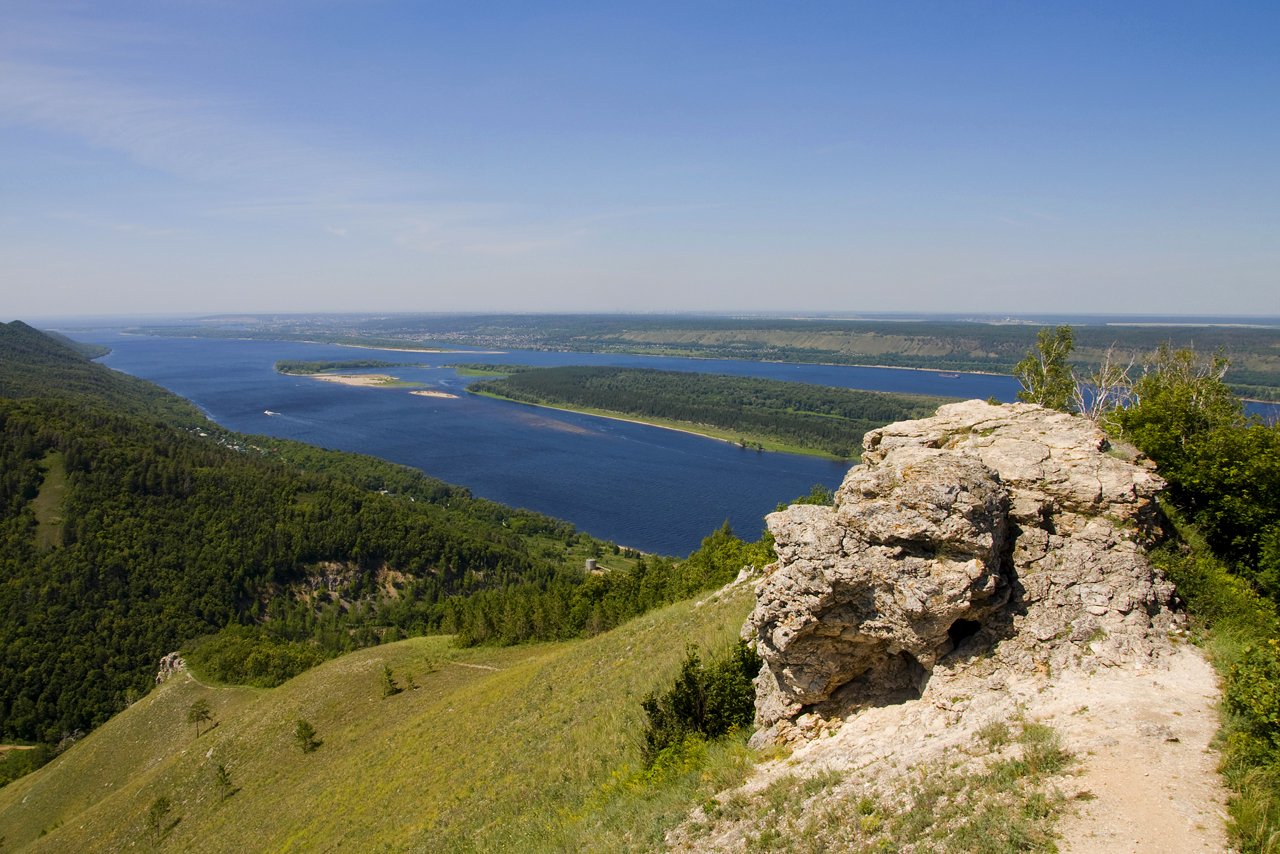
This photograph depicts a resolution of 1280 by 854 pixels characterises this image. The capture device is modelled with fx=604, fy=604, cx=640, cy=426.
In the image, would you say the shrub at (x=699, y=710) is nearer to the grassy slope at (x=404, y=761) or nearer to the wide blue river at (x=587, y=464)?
the grassy slope at (x=404, y=761)

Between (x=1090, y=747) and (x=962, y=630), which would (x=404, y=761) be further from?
(x=1090, y=747)

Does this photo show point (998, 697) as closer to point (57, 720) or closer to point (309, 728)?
point (309, 728)

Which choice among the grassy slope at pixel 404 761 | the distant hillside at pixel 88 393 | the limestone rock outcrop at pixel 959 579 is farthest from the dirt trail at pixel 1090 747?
the distant hillside at pixel 88 393

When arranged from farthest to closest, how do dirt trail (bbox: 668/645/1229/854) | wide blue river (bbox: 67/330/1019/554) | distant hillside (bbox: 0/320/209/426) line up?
distant hillside (bbox: 0/320/209/426) → wide blue river (bbox: 67/330/1019/554) → dirt trail (bbox: 668/645/1229/854)

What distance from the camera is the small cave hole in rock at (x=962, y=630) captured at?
12430 millimetres

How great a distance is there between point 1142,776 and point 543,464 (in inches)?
5217

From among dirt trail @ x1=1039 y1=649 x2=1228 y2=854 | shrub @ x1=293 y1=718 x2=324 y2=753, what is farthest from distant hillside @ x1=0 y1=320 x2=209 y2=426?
dirt trail @ x1=1039 y1=649 x2=1228 y2=854

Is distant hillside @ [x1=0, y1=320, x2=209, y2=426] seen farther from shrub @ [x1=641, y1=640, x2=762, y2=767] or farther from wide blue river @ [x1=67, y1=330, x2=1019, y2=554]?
shrub @ [x1=641, y1=640, x2=762, y2=767]

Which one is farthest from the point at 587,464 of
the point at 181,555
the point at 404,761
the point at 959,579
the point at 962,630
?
the point at 959,579

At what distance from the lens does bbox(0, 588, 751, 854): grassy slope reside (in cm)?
1678

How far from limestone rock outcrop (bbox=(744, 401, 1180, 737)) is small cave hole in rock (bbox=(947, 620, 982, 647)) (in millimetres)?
→ 29

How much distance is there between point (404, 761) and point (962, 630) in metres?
21.7

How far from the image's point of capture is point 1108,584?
12109 mm

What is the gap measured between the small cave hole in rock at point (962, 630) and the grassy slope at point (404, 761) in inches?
255
